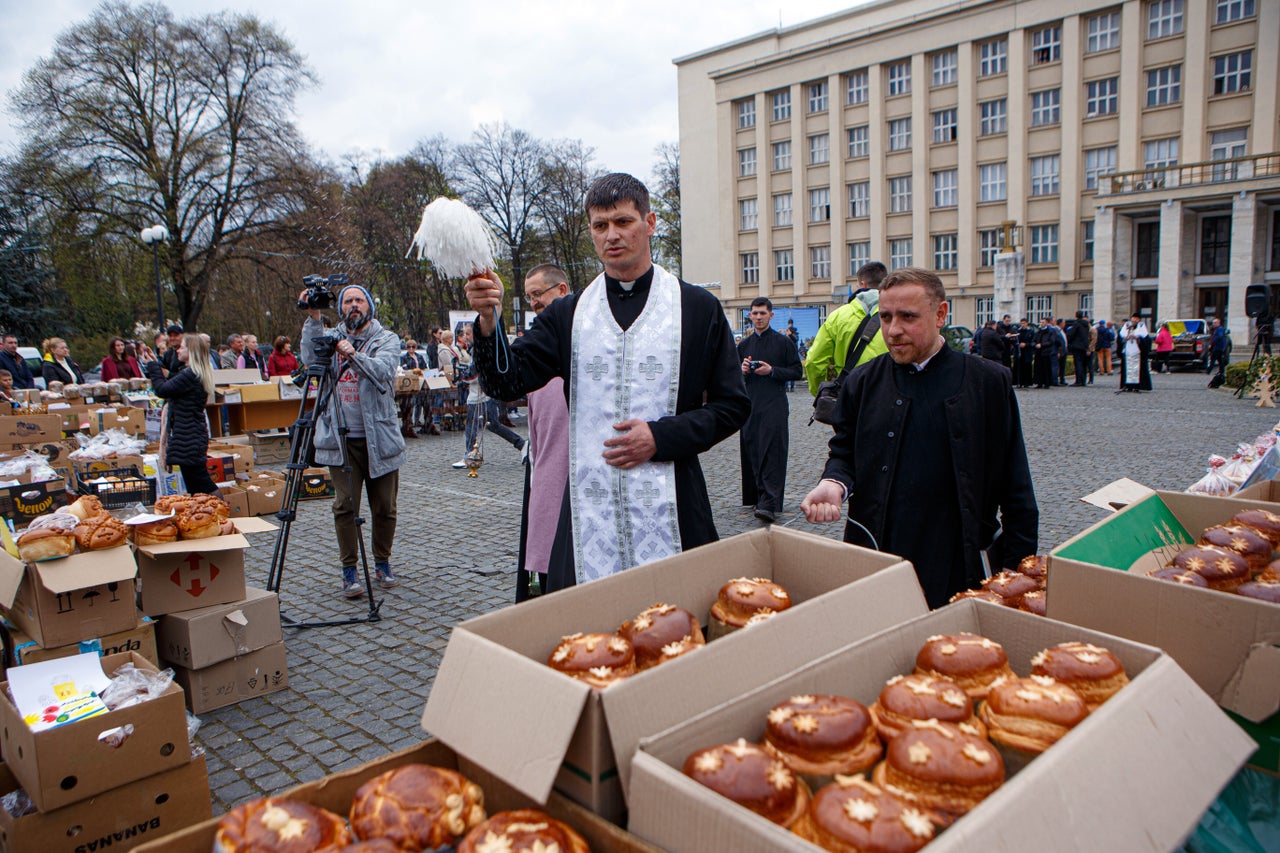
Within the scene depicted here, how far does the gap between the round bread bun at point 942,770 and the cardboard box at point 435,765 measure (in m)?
0.41

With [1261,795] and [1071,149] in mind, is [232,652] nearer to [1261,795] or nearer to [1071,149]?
[1261,795]

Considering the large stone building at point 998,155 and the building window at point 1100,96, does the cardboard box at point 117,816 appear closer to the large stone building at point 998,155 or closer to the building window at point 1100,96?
the large stone building at point 998,155

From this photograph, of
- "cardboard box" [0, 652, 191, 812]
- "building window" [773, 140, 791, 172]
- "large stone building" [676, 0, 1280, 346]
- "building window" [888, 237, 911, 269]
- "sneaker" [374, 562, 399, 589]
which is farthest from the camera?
"building window" [773, 140, 791, 172]

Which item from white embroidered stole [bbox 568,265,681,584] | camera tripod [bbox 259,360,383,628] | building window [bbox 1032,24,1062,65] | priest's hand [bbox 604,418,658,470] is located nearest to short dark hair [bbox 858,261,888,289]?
camera tripod [bbox 259,360,383,628]

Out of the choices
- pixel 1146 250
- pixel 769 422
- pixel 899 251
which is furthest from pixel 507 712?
pixel 899 251

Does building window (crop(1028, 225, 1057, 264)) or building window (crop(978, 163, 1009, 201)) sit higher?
building window (crop(978, 163, 1009, 201))

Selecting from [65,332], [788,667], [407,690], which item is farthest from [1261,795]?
[65,332]

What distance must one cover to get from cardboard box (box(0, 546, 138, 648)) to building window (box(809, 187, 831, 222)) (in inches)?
1998

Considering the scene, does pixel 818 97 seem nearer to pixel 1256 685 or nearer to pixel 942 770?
pixel 1256 685

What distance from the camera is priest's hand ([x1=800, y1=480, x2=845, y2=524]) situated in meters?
2.62

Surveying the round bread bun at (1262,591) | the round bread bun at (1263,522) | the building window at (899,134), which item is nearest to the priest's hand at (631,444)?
the round bread bun at (1262,591)

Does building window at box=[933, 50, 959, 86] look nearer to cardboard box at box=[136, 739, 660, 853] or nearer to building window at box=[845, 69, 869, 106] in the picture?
building window at box=[845, 69, 869, 106]

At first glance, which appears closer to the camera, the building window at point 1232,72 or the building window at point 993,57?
the building window at point 1232,72

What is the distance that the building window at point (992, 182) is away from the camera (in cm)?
4469
